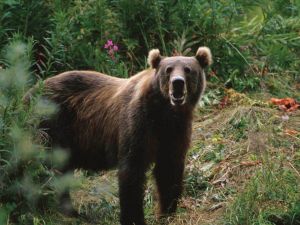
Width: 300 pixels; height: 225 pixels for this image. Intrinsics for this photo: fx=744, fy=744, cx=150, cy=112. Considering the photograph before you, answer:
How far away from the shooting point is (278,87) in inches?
359

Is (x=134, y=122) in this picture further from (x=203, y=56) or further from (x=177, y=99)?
(x=203, y=56)

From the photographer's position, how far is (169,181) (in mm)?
6430

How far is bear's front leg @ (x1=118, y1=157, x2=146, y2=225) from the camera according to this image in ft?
19.8

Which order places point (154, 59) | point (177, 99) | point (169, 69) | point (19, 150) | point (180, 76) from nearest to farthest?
point (19, 150) < point (177, 99) < point (180, 76) < point (169, 69) < point (154, 59)

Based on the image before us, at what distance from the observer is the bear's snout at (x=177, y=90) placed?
5912 millimetres

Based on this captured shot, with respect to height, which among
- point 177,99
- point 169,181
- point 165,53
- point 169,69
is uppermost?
point 169,69

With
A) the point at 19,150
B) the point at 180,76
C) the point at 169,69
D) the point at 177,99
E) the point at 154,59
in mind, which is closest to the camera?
the point at 19,150

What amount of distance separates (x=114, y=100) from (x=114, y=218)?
104 cm

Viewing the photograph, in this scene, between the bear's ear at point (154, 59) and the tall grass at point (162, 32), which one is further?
the tall grass at point (162, 32)

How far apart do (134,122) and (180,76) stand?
0.53 m

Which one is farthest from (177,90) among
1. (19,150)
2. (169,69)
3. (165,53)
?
(165,53)

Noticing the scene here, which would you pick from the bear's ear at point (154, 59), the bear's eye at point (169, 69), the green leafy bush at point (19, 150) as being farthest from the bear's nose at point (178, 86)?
the green leafy bush at point (19, 150)

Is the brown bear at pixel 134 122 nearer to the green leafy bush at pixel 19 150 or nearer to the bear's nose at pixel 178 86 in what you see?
the bear's nose at pixel 178 86

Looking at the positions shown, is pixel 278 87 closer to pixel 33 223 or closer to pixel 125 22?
pixel 125 22
